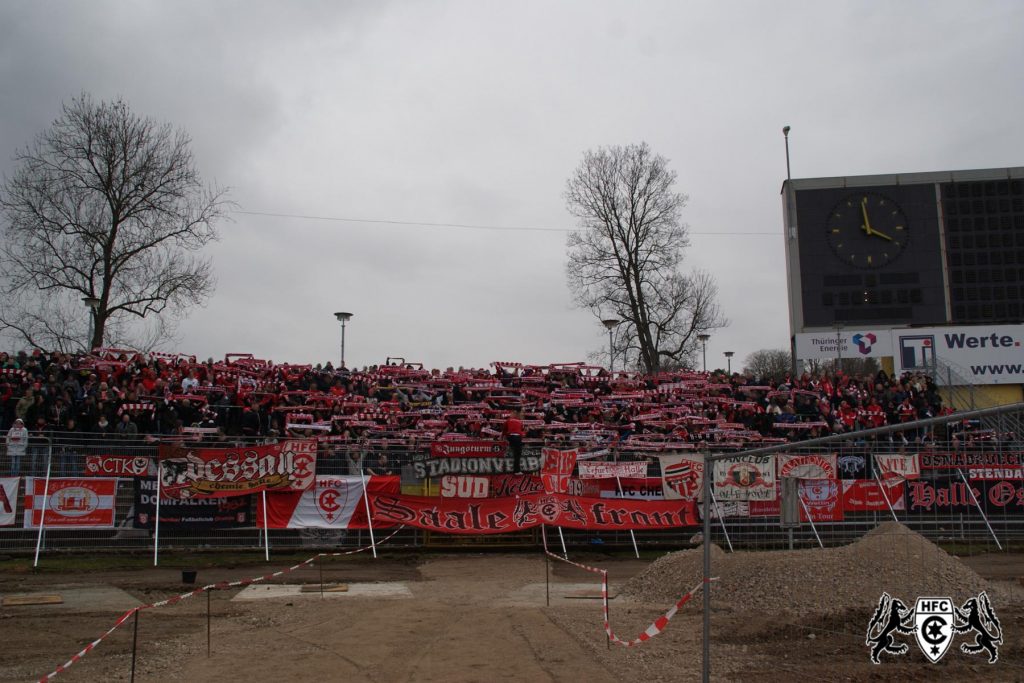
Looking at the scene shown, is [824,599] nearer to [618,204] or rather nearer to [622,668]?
[622,668]

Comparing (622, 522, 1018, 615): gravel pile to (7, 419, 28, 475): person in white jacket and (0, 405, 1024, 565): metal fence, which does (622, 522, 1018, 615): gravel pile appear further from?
(7, 419, 28, 475): person in white jacket

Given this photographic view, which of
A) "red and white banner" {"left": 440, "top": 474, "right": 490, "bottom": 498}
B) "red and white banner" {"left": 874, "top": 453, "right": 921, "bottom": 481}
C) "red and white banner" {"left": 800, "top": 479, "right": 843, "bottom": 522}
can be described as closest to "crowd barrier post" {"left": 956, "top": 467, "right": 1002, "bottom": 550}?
"red and white banner" {"left": 874, "top": 453, "right": 921, "bottom": 481}

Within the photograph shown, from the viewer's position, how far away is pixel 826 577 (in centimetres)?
1076

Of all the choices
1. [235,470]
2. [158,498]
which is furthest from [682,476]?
[158,498]

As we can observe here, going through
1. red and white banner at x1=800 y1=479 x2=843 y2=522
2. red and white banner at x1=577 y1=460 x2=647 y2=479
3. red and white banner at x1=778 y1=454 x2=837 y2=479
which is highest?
red and white banner at x1=778 y1=454 x2=837 y2=479

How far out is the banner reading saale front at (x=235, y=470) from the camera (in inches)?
735

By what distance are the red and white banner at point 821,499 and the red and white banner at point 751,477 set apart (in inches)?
15.0

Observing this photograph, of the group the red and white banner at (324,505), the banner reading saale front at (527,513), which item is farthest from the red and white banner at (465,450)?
the red and white banner at (324,505)

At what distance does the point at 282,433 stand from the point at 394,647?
12866 millimetres

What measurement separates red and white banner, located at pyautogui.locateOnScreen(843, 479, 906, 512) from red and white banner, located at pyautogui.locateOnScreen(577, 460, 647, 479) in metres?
12.2

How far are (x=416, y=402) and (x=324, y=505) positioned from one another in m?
6.83

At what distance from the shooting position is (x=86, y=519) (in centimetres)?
1809

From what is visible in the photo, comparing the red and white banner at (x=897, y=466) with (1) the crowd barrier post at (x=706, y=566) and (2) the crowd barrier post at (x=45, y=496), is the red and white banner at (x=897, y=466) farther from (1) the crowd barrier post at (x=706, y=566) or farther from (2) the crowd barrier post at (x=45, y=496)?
(2) the crowd barrier post at (x=45, y=496)

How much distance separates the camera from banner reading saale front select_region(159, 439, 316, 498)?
18672 mm
